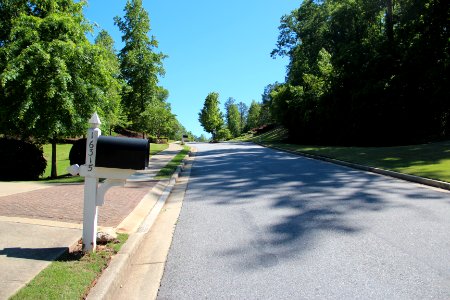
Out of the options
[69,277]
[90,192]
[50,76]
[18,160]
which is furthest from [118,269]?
[18,160]

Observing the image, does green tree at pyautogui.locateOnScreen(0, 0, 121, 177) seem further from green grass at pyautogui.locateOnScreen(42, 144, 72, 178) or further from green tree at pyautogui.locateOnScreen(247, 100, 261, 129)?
green tree at pyautogui.locateOnScreen(247, 100, 261, 129)

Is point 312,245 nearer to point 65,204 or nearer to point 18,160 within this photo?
point 65,204

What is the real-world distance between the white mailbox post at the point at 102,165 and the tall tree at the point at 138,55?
2124 centimetres

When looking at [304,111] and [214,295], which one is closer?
[214,295]

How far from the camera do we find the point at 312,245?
5223 mm

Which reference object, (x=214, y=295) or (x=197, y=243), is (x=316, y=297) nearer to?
(x=214, y=295)

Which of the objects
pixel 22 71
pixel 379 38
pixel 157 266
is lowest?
pixel 157 266

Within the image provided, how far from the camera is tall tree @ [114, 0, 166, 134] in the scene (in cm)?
2539

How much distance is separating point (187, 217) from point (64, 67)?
6.86 meters

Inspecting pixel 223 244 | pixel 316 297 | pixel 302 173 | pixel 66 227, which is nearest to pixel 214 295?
pixel 316 297

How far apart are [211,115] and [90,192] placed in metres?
71.5

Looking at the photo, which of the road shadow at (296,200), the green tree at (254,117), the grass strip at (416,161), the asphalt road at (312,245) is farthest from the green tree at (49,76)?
the green tree at (254,117)

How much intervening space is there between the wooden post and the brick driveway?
145cm

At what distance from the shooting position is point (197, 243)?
18.1 ft
